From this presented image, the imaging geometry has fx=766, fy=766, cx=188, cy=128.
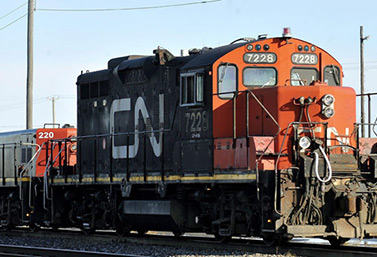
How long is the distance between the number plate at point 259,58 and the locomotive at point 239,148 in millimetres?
19

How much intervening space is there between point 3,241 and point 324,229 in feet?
28.8

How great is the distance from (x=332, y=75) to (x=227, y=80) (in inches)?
87.2

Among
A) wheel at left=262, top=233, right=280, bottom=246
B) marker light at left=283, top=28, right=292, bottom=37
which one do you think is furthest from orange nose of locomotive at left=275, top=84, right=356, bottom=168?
wheel at left=262, top=233, right=280, bottom=246

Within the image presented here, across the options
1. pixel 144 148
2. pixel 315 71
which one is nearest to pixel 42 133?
pixel 144 148

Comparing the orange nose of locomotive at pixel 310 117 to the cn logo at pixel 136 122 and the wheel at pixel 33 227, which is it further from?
the wheel at pixel 33 227

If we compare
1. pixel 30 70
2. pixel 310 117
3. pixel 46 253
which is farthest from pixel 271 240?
pixel 30 70

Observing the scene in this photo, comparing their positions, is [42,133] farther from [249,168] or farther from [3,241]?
[249,168]

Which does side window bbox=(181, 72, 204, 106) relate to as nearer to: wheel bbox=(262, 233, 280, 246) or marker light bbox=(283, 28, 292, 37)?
marker light bbox=(283, 28, 292, 37)

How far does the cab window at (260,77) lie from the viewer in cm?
1461

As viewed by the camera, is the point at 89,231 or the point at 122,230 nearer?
the point at 122,230

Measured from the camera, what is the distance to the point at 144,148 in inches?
657

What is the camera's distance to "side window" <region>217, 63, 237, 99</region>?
1445 cm

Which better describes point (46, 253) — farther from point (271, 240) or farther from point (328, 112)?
point (328, 112)

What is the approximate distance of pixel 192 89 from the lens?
14.9m
